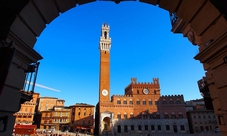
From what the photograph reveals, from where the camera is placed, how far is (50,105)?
6950cm

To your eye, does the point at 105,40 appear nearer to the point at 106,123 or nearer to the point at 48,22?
the point at 106,123

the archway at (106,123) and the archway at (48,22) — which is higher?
the archway at (48,22)

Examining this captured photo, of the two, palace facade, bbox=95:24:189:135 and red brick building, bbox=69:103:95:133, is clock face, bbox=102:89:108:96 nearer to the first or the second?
palace facade, bbox=95:24:189:135

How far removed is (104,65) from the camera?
5641cm

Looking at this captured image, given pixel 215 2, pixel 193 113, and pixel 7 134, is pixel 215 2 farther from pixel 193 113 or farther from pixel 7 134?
pixel 193 113

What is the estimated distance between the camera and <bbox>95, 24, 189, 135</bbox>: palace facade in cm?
4772

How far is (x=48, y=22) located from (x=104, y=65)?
50535mm

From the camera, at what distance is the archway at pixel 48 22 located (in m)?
3.97

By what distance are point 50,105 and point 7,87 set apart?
240ft

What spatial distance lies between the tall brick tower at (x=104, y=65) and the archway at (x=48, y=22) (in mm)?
46510

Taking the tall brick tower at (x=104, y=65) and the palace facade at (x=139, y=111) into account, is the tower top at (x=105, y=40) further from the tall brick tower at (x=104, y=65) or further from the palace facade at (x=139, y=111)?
the palace facade at (x=139, y=111)

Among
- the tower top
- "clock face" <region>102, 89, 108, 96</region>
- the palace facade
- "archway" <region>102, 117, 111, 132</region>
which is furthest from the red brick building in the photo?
the tower top

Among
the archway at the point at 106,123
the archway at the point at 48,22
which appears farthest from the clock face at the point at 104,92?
the archway at the point at 48,22

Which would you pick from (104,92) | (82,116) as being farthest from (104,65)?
(82,116)
